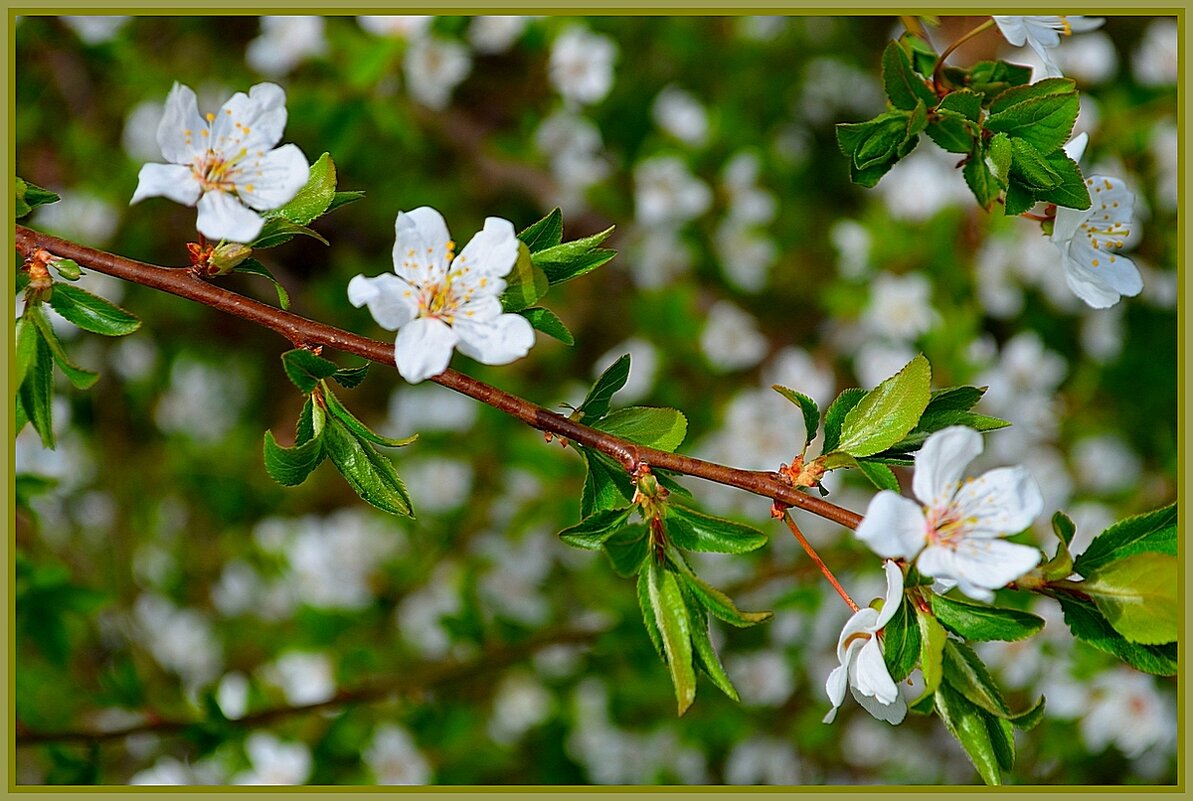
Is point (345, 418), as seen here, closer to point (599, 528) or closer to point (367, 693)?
point (599, 528)

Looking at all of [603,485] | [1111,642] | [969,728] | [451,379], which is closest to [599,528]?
[603,485]

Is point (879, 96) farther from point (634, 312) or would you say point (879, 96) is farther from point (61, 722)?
point (61, 722)

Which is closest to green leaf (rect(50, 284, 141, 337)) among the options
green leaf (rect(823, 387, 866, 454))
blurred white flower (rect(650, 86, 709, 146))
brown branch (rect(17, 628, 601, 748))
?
green leaf (rect(823, 387, 866, 454))

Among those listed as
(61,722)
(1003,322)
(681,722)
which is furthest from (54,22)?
(1003,322)

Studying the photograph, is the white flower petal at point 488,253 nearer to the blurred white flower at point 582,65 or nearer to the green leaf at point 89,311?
the green leaf at point 89,311

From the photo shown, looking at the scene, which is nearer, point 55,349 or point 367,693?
point 55,349
